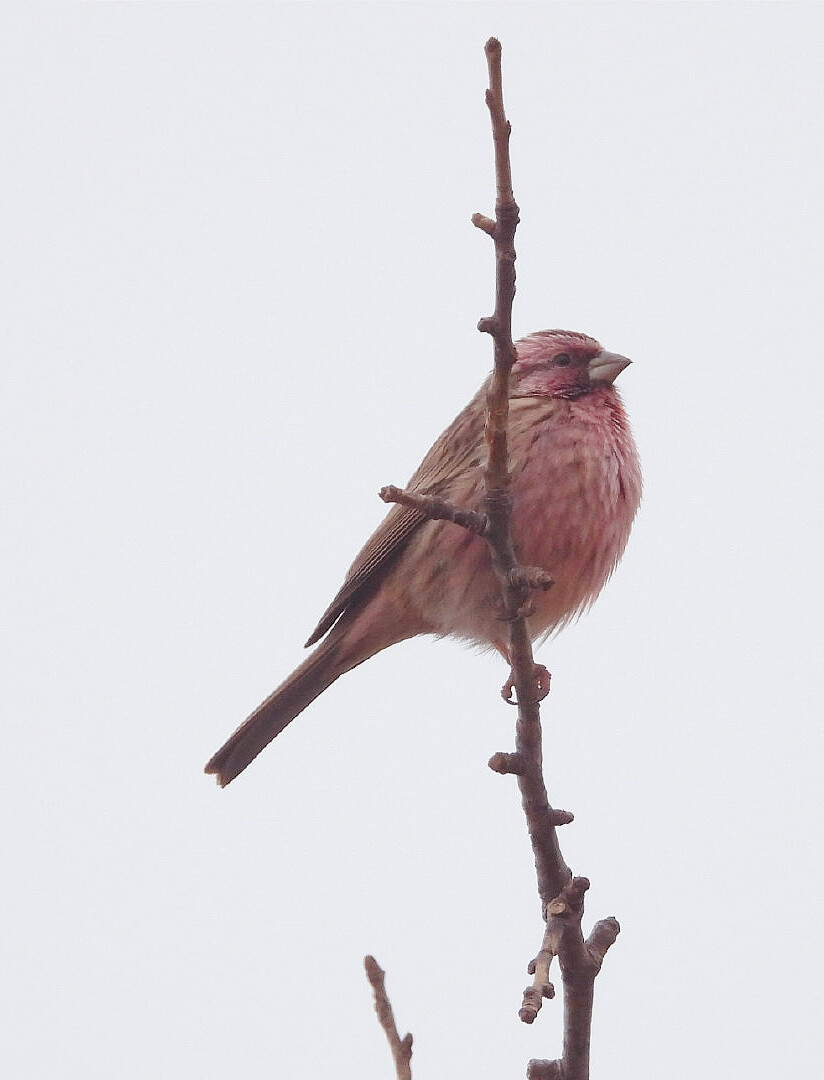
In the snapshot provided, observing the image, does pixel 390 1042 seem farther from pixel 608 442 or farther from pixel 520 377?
pixel 520 377

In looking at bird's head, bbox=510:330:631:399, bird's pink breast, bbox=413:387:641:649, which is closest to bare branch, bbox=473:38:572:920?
bird's pink breast, bbox=413:387:641:649

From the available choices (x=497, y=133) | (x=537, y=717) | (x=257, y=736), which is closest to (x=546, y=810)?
(x=537, y=717)

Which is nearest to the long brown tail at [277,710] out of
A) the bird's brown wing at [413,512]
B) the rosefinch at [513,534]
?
the rosefinch at [513,534]

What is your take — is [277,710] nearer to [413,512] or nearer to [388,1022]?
[413,512]

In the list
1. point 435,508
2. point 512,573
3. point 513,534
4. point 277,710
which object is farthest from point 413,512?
point 435,508

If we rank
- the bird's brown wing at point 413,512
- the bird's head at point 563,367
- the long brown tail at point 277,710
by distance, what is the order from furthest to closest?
the long brown tail at point 277,710 < the bird's head at point 563,367 < the bird's brown wing at point 413,512

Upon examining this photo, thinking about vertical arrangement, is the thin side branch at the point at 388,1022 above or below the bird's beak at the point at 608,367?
below

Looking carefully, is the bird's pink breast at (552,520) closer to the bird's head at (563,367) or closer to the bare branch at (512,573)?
the bird's head at (563,367)
